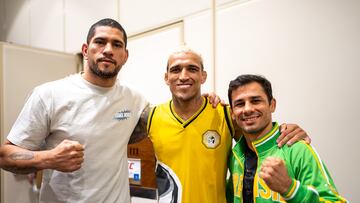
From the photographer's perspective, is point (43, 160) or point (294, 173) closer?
point (294, 173)

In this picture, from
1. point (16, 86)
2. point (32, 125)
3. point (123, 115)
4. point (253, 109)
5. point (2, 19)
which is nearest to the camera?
point (253, 109)

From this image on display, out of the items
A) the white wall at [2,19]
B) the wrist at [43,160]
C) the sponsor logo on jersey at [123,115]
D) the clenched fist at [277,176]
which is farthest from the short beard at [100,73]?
the white wall at [2,19]

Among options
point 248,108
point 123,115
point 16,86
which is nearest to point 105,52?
point 123,115

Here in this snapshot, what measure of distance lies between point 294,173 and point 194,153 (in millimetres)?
502

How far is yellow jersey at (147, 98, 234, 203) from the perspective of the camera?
1.46m

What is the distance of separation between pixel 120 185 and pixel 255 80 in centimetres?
89

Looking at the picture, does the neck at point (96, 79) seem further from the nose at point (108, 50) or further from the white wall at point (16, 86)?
the white wall at point (16, 86)

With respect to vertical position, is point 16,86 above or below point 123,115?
above

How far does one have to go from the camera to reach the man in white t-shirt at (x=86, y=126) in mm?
1429

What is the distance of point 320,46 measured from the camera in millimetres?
1570

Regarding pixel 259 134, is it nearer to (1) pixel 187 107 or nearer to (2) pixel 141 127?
(1) pixel 187 107

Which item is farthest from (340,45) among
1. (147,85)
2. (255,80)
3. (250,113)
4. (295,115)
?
(147,85)

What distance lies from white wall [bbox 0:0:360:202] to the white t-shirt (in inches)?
33.0

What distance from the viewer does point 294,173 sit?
1156 mm
